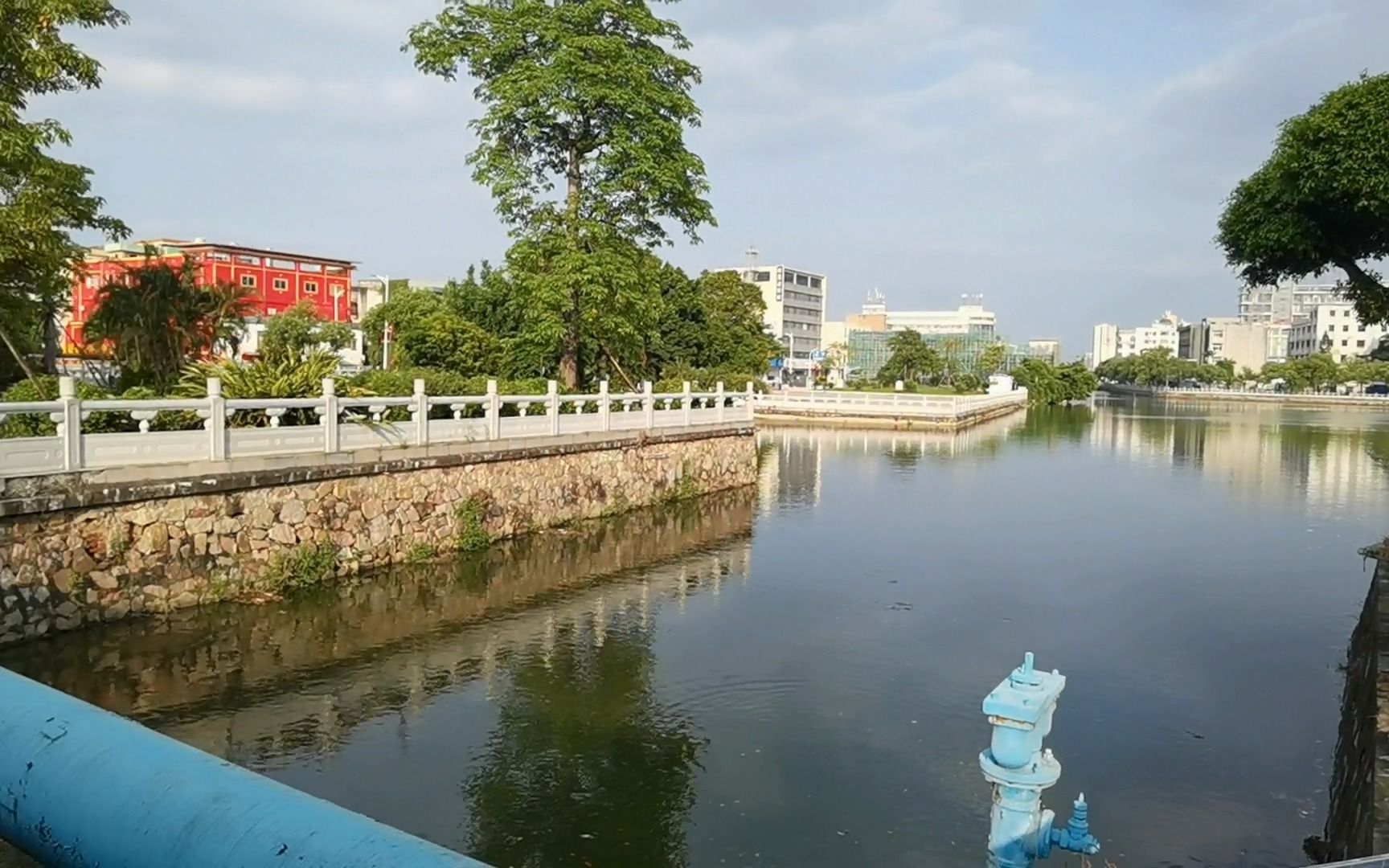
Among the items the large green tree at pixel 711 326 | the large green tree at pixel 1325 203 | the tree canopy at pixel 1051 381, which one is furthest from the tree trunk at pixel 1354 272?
the tree canopy at pixel 1051 381

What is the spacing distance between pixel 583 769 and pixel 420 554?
7565 mm

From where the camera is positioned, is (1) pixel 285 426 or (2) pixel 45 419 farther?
(1) pixel 285 426

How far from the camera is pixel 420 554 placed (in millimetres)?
14383

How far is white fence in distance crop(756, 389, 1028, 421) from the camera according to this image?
4838 centimetres

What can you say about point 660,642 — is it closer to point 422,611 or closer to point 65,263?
point 422,611

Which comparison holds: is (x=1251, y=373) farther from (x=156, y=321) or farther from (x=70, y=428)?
(x=70, y=428)

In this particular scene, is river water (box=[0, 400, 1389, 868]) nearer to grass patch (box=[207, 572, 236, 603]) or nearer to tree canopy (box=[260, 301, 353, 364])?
grass patch (box=[207, 572, 236, 603])

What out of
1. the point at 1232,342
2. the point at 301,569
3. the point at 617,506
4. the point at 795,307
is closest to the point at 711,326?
the point at 617,506

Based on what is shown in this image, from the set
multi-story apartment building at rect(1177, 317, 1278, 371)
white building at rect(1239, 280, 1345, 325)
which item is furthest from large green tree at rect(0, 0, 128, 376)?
white building at rect(1239, 280, 1345, 325)

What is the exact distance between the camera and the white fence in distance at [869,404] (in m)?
48.4

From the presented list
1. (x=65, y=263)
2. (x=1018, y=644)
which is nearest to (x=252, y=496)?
(x=65, y=263)

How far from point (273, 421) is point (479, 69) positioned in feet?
41.4

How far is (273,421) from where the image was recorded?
40.9 feet

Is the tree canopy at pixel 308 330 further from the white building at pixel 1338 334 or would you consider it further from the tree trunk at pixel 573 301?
the white building at pixel 1338 334
